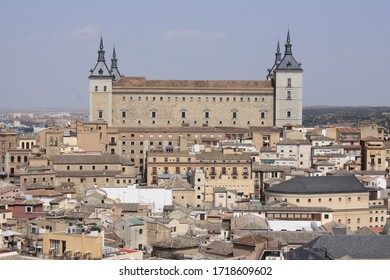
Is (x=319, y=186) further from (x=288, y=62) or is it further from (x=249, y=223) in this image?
(x=288, y=62)

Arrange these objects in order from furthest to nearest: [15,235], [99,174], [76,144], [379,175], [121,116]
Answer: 1. [121,116]
2. [76,144]
3. [379,175]
4. [99,174]
5. [15,235]

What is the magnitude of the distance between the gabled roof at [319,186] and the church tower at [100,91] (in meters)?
15.7

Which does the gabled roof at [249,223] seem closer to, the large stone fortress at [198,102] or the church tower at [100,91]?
the large stone fortress at [198,102]

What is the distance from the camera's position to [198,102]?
34.6 meters

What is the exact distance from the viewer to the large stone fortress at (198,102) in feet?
112

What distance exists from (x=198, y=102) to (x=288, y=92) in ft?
11.0

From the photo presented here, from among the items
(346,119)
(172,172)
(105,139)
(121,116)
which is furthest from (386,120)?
(172,172)

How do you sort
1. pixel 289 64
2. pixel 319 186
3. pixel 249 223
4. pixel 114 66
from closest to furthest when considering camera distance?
pixel 249 223 → pixel 319 186 → pixel 289 64 → pixel 114 66

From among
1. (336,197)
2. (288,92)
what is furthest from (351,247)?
(288,92)

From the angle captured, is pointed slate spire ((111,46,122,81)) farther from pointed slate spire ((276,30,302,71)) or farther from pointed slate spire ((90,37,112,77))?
pointed slate spire ((276,30,302,71))

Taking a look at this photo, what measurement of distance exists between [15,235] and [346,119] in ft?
145

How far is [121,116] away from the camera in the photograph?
1347 inches
